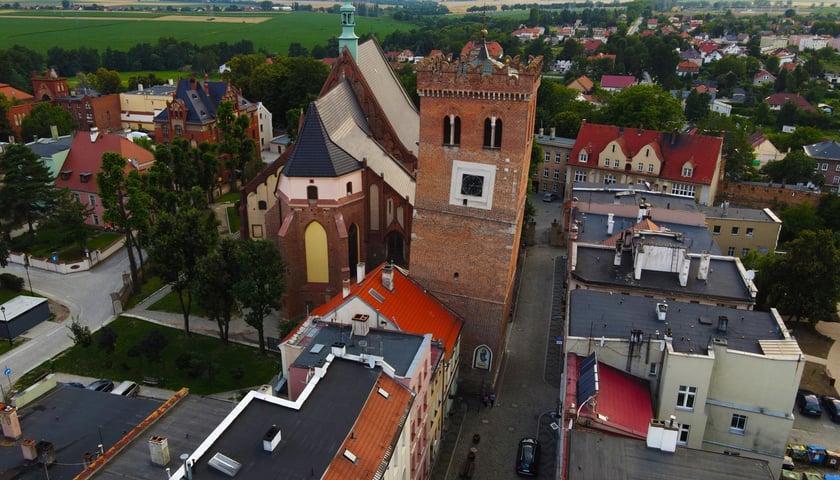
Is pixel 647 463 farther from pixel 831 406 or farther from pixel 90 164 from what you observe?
pixel 90 164

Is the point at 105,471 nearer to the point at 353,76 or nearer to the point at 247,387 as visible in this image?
the point at 247,387

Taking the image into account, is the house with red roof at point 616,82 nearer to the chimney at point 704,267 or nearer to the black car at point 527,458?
the chimney at point 704,267

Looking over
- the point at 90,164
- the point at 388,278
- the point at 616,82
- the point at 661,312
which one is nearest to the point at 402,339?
the point at 388,278

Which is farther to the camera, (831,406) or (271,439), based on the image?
(831,406)

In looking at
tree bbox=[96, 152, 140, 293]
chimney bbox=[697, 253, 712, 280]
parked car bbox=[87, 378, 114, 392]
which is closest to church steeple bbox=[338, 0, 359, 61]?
tree bbox=[96, 152, 140, 293]

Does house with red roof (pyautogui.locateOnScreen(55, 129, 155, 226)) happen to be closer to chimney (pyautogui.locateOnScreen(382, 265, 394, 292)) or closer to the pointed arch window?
chimney (pyautogui.locateOnScreen(382, 265, 394, 292))

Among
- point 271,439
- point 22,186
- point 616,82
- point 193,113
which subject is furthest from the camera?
point 616,82

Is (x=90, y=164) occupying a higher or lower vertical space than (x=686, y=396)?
higher
